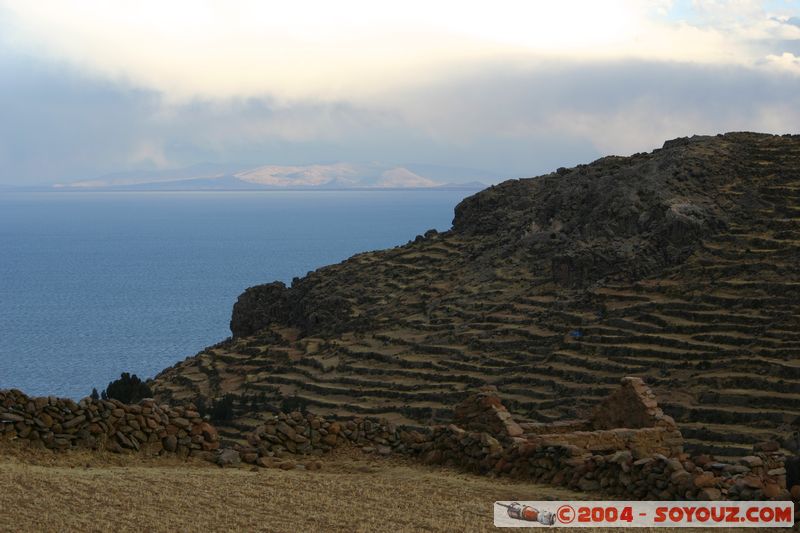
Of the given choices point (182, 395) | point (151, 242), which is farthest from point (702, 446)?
point (151, 242)

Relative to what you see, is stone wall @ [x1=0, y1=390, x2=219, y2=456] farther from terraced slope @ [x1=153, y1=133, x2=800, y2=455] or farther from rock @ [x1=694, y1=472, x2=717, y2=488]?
terraced slope @ [x1=153, y1=133, x2=800, y2=455]

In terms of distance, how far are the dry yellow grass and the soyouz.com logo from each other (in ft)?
1.20

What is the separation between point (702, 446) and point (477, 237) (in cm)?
1839

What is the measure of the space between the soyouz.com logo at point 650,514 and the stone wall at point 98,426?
195 inches

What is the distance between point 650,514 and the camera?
Answer: 456 inches

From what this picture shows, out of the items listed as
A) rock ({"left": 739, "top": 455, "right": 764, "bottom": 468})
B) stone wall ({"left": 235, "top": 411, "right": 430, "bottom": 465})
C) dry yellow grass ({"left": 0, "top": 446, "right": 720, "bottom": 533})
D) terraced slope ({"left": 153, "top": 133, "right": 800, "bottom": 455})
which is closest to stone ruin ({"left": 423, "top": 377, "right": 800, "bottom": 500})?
rock ({"left": 739, "top": 455, "right": 764, "bottom": 468})

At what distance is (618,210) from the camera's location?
111 feet

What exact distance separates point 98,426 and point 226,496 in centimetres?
351

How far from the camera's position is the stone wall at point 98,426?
14.6 metres

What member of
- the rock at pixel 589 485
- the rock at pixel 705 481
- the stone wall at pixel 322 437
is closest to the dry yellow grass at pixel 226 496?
the rock at pixel 589 485

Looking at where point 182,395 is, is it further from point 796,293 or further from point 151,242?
point 151,242

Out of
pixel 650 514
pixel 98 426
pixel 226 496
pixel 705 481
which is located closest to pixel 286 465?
pixel 98 426

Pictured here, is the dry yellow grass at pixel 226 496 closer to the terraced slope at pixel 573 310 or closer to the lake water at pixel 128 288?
the terraced slope at pixel 573 310

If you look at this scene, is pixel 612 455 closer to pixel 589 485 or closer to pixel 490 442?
pixel 589 485
